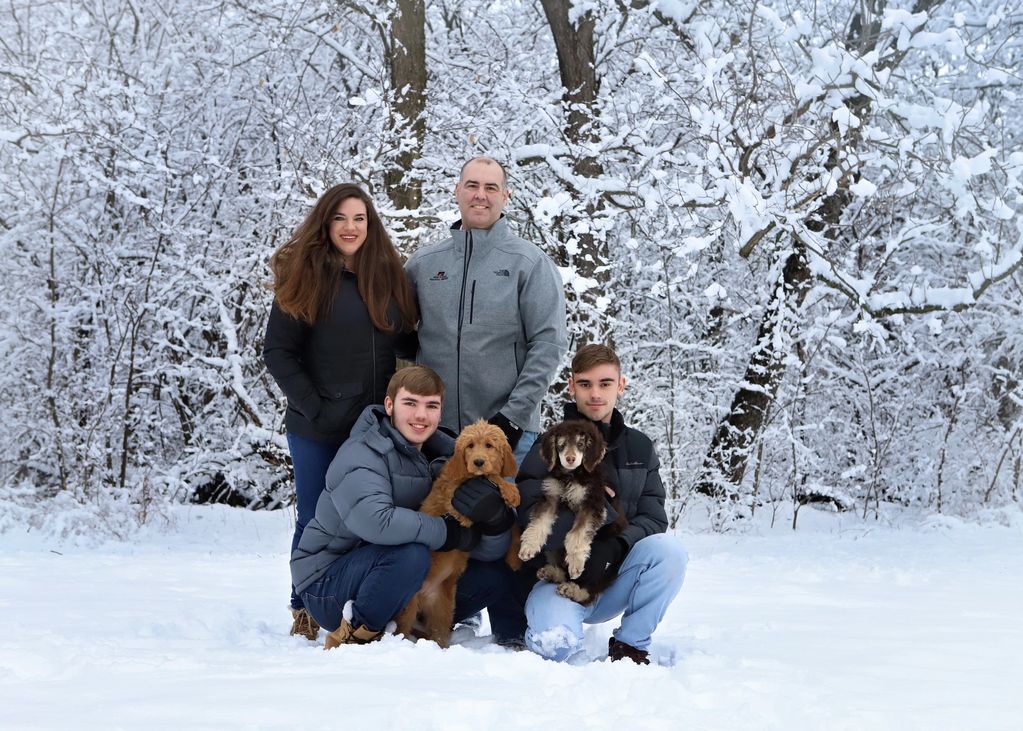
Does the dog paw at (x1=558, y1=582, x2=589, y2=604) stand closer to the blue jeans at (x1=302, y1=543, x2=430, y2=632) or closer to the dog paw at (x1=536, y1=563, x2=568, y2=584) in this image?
the dog paw at (x1=536, y1=563, x2=568, y2=584)

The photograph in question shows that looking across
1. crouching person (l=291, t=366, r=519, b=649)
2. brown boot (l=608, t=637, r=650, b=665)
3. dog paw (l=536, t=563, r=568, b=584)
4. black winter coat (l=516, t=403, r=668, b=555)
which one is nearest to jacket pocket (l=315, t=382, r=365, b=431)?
crouching person (l=291, t=366, r=519, b=649)

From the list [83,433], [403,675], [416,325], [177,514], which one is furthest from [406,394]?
[83,433]

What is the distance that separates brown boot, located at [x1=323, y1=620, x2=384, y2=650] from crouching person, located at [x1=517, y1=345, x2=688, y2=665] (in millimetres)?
580

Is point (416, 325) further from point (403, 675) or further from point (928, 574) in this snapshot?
point (928, 574)

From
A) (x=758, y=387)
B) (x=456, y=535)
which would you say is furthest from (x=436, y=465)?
(x=758, y=387)

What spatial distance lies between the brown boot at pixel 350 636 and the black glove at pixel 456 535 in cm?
39

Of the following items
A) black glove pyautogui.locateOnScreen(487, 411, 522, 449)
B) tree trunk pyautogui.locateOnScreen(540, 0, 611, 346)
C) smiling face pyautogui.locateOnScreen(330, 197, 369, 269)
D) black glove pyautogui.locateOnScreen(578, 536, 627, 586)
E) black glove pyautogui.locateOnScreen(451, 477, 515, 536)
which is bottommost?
black glove pyautogui.locateOnScreen(578, 536, 627, 586)

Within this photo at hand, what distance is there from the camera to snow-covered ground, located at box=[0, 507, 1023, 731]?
284 centimetres

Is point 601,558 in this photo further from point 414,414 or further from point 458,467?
point 414,414

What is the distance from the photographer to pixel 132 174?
9719 millimetres

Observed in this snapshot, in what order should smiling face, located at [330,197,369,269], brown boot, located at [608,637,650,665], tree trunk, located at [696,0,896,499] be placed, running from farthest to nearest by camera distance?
tree trunk, located at [696,0,896,499]
smiling face, located at [330,197,369,269]
brown boot, located at [608,637,650,665]

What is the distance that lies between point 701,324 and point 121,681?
28.1 feet

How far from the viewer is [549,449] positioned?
388 centimetres

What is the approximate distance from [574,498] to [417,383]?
744mm
